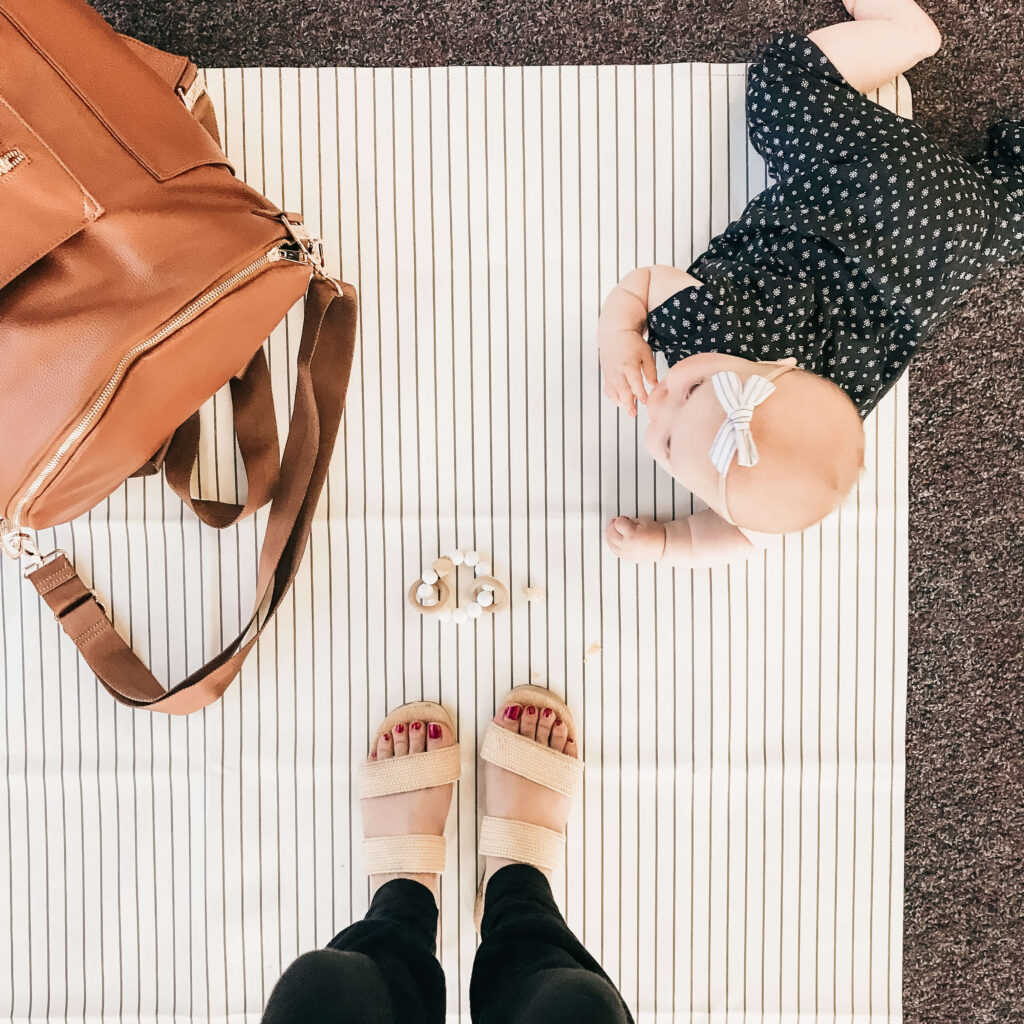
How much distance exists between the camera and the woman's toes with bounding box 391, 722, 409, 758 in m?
0.81

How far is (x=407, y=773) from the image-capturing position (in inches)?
31.0

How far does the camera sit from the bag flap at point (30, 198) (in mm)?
542

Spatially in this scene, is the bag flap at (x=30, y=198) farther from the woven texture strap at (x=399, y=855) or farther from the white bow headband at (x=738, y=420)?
the woven texture strap at (x=399, y=855)

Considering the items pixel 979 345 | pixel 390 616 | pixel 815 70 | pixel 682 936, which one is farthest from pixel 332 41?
pixel 682 936

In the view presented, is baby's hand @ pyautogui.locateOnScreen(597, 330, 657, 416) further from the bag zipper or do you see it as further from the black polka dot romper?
the bag zipper

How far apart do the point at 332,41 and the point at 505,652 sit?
66cm

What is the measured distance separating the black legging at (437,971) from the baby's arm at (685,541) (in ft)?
1.09

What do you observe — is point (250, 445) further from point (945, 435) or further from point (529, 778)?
point (945, 435)

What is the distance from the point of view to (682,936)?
825 mm

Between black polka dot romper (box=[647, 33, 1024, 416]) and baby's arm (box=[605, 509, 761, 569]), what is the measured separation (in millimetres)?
165

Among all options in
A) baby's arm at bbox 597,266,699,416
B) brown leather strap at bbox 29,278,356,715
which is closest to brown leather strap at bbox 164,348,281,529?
brown leather strap at bbox 29,278,356,715

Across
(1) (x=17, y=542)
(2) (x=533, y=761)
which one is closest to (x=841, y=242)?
(2) (x=533, y=761)

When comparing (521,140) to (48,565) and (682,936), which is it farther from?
(682,936)

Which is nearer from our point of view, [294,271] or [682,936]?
[294,271]
